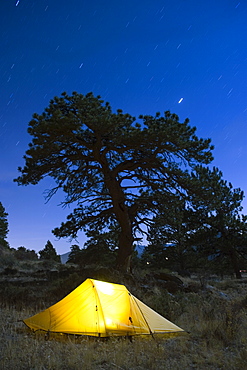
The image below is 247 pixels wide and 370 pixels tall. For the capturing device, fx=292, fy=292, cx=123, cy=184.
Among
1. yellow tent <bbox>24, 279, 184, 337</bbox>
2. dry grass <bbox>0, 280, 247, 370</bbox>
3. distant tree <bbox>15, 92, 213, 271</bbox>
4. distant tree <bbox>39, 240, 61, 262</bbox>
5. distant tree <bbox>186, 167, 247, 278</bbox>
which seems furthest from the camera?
distant tree <bbox>39, 240, 61, 262</bbox>

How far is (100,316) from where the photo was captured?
738cm

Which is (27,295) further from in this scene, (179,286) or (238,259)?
(238,259)

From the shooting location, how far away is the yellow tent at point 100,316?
731 cm

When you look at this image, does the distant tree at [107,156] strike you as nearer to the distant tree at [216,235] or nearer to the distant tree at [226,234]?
the distant tree at [216,235]

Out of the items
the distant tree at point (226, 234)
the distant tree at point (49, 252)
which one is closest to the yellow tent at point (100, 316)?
the distant tree at point (226, 234)

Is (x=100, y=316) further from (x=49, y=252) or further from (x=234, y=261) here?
(x=49, y=252)

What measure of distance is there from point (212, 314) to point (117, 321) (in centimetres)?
398

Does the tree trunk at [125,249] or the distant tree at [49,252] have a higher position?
the distant tree at [49,252]

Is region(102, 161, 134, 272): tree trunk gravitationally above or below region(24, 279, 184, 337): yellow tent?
above

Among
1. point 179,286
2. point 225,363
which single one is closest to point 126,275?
point 179,286

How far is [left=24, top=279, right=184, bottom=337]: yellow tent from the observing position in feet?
24.0

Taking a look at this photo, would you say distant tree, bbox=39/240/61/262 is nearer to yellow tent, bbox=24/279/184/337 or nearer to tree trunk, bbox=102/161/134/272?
tree trunk, bbox=102/161/134/272

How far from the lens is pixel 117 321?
295 inches

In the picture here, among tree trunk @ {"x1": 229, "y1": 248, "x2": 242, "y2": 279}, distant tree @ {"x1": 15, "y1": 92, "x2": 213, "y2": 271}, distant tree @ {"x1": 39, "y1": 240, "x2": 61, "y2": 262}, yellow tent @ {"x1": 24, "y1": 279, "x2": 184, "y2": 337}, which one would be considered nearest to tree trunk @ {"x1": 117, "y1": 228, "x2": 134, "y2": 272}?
distant tree @ {"x1": 15, "y1": 92, "x2": 213, "y2": 271}
